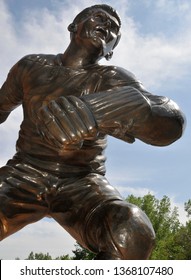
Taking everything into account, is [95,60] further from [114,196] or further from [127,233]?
[127,233]

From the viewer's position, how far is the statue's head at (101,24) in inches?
104

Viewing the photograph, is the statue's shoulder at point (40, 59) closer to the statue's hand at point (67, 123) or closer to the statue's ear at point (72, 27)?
the statue's ear at point (72, 27)

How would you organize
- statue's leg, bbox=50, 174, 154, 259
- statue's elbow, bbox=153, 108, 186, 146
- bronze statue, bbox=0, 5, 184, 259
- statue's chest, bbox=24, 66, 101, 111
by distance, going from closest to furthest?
bronze statue, bbox=0, 5, 184, 259
statue's leg, bbox=50, 174, 154, 259
statue's elbow, bbox=153, 108, 186, 146
statue's chest, bbox=24, 66, 101, 111

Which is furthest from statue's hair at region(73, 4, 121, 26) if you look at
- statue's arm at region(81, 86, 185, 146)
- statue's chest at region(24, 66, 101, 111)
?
statue's arm at region(81, 86, 185, 146)

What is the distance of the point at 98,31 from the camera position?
8.68ft

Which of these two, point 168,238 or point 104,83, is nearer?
point 104,83

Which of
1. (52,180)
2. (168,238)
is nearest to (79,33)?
(52,180)

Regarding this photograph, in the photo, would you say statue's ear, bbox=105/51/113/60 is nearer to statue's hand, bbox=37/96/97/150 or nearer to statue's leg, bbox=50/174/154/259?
statue's leg, bbox=50/174/154/259

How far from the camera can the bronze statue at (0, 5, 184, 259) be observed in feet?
6.16

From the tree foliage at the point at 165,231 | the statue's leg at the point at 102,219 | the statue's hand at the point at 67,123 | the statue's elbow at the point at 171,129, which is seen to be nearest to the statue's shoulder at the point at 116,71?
the statue's elbow at the point at 171,129

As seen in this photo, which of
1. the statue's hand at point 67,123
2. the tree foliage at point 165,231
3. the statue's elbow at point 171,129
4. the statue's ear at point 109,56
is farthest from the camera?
the tree foliage at point 165,231
